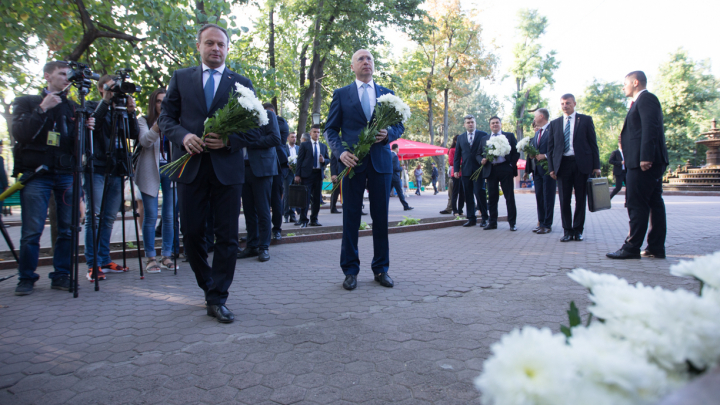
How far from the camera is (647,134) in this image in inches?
232

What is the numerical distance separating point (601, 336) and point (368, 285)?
4095 millimetres

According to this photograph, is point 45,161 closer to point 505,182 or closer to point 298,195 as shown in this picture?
point 298,195

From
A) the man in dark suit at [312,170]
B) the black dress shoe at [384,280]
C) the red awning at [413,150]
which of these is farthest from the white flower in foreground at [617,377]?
the red awning at [413,150]

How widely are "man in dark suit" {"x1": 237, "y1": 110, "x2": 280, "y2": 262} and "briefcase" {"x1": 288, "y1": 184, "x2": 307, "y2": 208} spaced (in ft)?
8.33

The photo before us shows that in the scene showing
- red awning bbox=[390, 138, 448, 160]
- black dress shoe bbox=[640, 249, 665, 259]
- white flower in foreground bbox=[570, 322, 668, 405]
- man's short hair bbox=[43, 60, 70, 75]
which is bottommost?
black dress shoe bbox=[640, 249, 665, 259]

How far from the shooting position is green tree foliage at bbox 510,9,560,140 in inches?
1827

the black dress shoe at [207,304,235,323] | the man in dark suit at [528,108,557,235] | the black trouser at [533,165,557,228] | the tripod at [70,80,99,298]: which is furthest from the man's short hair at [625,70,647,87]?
the tripod at [70,80,99,298]

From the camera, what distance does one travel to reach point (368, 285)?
4.96m

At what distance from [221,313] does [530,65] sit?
48769 millimetres

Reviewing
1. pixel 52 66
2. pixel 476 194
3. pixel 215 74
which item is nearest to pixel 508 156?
pixel 476 194

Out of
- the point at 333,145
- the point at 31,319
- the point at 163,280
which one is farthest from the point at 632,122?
the point at 31,319

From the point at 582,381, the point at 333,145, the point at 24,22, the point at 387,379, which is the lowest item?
the point at 387,379

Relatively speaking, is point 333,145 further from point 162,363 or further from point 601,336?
point 601,336

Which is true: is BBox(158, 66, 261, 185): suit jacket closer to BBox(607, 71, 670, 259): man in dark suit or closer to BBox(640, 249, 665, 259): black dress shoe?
BBox(607, 71, 670, 259): man in dark suit
